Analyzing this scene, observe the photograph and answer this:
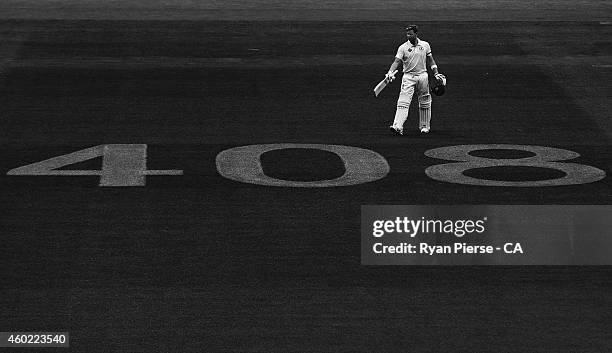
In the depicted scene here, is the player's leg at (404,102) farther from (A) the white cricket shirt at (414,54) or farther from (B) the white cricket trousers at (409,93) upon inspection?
(A) the white cricket shirt at (414,54)

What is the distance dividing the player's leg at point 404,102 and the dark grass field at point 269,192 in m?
0.32

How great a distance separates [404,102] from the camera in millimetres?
25938

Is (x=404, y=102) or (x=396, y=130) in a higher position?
(x=404, y=102)

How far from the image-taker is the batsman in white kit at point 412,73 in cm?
2578

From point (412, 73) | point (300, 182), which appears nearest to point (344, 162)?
point (300, 182)

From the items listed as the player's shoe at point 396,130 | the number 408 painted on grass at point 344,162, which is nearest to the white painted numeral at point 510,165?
the number 408 painted on grass at point 344,162

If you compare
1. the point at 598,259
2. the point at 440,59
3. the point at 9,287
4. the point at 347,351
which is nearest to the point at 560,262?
the point at 598,259

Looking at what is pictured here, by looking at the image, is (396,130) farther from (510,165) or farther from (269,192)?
(269,192)

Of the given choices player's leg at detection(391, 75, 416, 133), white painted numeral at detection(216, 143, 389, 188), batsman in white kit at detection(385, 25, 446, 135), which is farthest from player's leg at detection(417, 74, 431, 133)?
white painted numeral at detection(216, 143, 389, 188)

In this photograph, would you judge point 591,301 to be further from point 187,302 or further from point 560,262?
point 187,302

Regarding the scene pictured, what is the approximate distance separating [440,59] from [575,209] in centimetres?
1273

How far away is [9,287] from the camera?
18.0 m

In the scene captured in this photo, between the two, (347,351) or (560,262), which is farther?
(560,262)

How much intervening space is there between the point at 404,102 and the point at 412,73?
591 millimetres
